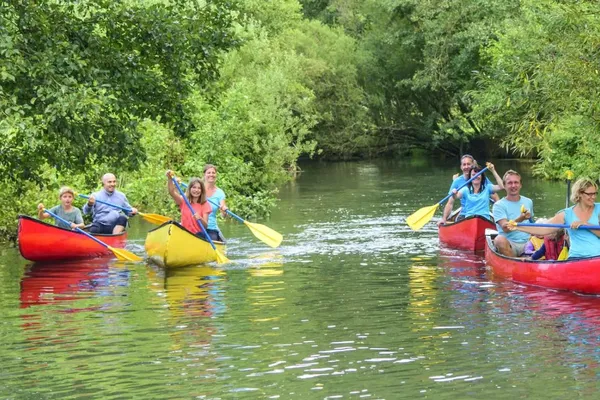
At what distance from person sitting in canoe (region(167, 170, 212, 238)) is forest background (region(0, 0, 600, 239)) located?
748mm

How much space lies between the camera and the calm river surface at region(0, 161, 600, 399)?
29.9ft

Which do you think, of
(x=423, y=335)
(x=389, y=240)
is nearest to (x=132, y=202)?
(x=389, y=240)

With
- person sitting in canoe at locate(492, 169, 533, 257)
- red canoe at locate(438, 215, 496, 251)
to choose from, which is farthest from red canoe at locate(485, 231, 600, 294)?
red canoe at locate(438, 215, 496, 251)

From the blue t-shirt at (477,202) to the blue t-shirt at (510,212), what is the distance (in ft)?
9.33

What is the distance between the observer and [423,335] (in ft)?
36.4

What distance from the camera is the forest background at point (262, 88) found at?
1498 cm

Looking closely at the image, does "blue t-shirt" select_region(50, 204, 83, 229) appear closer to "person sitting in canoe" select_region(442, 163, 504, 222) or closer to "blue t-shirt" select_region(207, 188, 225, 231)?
"blue t-shirt" select_region(207, 188, 225, 231)

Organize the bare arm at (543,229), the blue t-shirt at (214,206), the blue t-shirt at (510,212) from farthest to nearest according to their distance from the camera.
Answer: the blue t-shirt at (214,206), the blue t-shirt at (510,212), the bare arm at (543,229)

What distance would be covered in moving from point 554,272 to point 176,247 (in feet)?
18.3

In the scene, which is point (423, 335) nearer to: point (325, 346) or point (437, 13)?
point (325, 346)

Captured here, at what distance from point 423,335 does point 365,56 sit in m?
41.4

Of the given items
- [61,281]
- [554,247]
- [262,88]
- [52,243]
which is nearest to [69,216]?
[52,243]

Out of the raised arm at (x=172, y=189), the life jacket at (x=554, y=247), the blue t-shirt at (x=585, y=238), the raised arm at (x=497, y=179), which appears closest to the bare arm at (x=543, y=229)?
the blue t-shirt at (x=585, y=238)

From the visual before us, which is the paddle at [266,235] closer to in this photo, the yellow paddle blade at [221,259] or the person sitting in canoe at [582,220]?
the yellow paddle blade at [221,259]
